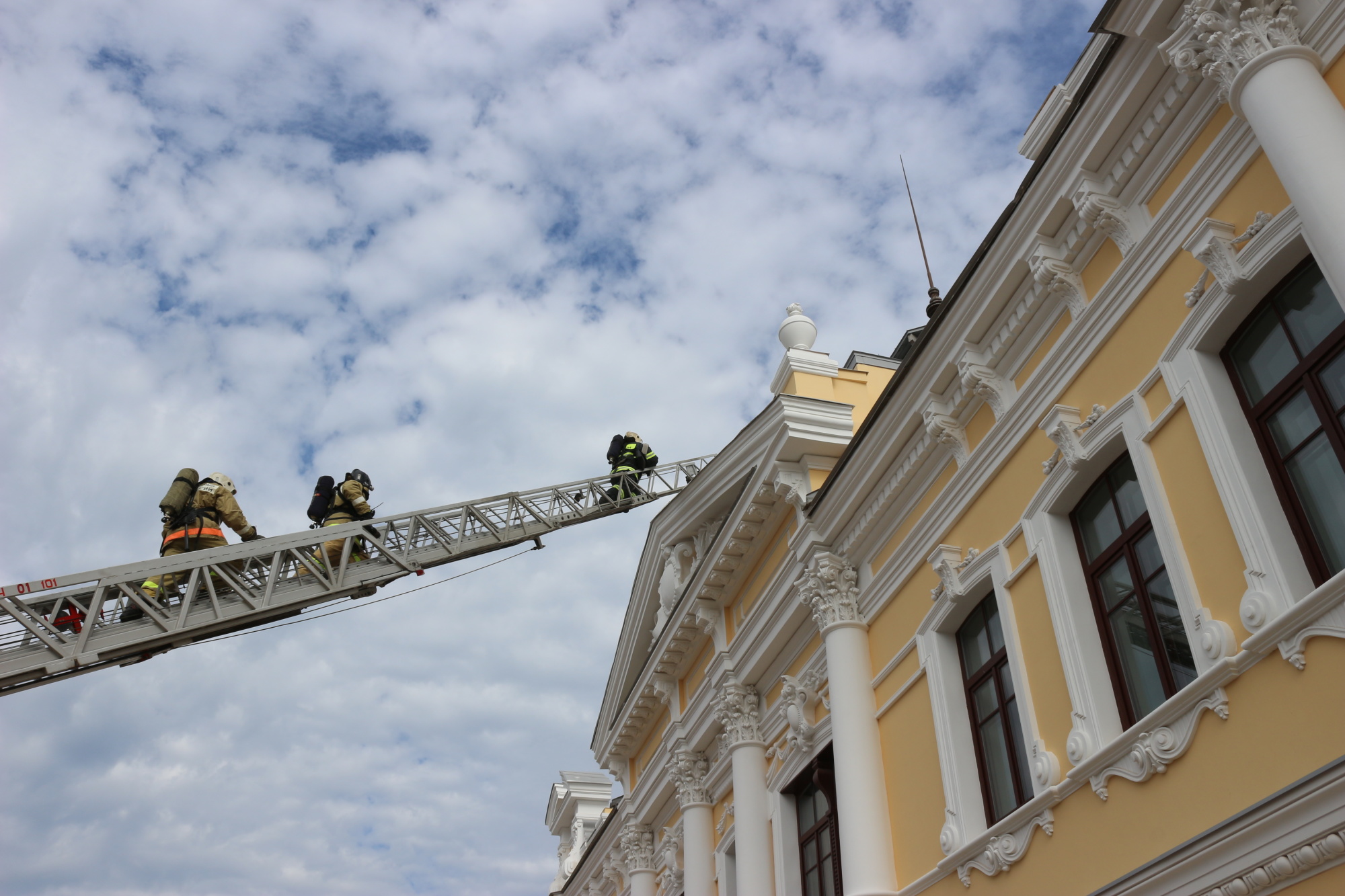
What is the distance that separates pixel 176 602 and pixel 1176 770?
1393cm

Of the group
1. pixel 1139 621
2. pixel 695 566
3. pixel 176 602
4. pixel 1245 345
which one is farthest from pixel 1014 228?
pixel 176 602

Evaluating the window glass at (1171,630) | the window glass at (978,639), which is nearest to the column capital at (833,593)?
the window glass at (978,639)

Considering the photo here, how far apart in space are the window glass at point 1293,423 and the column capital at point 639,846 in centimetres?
1591

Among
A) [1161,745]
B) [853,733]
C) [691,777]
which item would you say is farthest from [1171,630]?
[691,777]

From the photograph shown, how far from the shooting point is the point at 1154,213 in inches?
320

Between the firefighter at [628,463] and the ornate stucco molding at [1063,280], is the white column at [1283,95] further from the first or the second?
the firefighter at [628,463]

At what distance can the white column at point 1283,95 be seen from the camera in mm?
5887

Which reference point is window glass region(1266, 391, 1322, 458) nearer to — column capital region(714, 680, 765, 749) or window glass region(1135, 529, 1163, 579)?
window glass region(1135, 529, 1163, 579)

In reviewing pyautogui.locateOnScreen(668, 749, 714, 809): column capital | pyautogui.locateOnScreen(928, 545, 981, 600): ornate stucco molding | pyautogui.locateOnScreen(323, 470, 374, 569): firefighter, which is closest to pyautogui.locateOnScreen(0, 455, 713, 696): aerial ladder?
pyautogui.locateOnScreen(323, 470, 374, 569): firefighter

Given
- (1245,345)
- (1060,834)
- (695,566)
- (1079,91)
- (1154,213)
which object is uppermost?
(695,566)

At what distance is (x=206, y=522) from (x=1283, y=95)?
1538 centimetres

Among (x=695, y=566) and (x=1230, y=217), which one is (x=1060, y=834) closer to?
(x=1230, y=217)

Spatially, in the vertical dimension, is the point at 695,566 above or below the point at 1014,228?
above

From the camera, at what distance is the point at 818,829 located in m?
13.1
